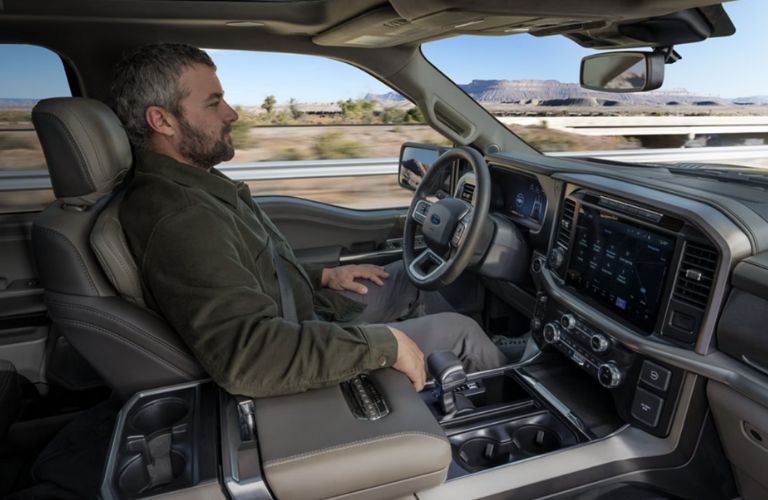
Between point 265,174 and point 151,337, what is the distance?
278 cm

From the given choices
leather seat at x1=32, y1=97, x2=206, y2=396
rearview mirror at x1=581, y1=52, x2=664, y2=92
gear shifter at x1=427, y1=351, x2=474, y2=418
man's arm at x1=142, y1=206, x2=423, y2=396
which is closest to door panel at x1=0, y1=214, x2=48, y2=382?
leather seat at x1=32, y1=97, x2=206, y2=396

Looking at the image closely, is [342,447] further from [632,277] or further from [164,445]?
[632,277]

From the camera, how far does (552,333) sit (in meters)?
2.06

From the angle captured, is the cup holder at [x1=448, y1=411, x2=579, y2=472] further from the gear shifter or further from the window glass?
the window glass

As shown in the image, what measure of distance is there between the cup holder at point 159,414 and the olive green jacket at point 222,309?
0.60 feet

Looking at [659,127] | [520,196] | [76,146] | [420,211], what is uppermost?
[76,146]

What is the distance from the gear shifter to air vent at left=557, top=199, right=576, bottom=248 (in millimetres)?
650

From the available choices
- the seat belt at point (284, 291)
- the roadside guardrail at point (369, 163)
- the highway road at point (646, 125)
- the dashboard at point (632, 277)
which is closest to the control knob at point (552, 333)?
the dashboard at point (632, 277)

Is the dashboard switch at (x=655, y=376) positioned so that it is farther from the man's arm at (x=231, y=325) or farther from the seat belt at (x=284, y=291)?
the seat belt at (x=284, y=291)

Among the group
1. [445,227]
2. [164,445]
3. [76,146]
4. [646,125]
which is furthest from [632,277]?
[646,125]

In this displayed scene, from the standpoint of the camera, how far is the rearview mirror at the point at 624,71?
227 centimetres

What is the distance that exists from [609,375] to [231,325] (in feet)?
3.87

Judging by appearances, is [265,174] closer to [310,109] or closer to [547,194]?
[310,109]

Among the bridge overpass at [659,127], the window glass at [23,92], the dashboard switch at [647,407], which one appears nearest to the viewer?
the dashboard switch at [647,407]
